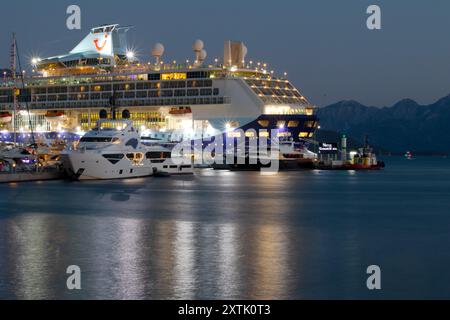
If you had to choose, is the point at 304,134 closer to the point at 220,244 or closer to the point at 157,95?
the point at 157,95

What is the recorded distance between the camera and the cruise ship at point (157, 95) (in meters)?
87.2

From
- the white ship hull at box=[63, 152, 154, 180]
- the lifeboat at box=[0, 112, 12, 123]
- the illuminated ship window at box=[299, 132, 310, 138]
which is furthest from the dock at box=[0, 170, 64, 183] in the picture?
the lifeboat at box=[0, 112, 12, 123]

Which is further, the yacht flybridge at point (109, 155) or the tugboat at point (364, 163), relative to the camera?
the tugboat at point (364, 163)

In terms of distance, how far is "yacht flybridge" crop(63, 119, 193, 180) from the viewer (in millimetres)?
63812

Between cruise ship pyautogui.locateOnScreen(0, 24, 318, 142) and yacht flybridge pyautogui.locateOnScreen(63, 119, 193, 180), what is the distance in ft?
31.8

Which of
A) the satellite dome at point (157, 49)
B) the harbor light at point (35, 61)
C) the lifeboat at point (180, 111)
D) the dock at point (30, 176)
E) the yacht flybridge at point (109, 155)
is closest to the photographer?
the dock at point (30, 176)

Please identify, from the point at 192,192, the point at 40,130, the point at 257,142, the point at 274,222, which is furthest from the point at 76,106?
the point at 274,222

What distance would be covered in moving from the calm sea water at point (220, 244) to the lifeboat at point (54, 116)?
156ft

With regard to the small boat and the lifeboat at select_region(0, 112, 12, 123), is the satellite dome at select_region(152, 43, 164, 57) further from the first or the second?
the small boat

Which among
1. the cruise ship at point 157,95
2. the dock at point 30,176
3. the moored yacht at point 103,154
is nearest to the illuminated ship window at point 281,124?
the cruise ship at point 157,95

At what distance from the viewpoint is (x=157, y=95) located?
92.2 meters

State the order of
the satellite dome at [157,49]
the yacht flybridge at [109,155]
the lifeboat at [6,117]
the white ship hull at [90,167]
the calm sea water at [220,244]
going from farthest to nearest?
1. the lifeboat at [6,117]
2. the satellite dome at [157,49]
3. the yacht flybridge at [109,155]
4. the white ship hull at [90,167]
5. the calm sea water at [220,244]

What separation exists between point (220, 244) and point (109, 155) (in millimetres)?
36393

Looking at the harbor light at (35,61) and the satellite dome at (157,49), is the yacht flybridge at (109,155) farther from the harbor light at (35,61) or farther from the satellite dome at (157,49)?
the harbor light at (35,61)
